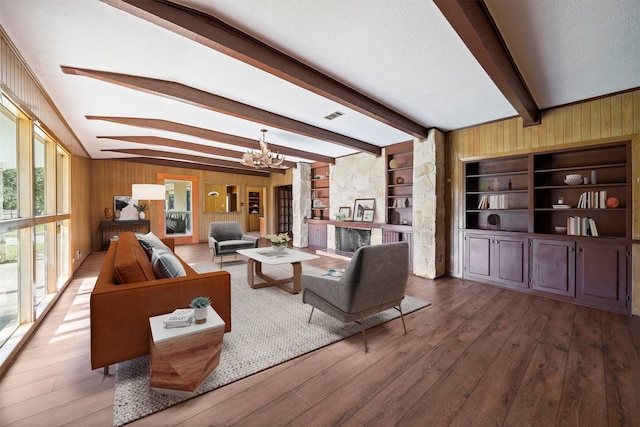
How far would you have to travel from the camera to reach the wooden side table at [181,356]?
65.3 inches

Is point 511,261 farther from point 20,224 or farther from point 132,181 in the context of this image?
point 132,181

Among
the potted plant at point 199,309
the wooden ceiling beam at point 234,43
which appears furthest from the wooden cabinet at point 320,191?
the potted plant at point 199,309

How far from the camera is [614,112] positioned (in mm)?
3238

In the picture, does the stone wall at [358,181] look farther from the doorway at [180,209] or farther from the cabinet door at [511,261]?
the doorway at [180,209]

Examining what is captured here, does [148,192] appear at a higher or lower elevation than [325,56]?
lower

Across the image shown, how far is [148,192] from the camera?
5371mm

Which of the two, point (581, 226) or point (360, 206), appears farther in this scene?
point (360, 206)

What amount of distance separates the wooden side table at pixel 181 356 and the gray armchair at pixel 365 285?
3.38ft

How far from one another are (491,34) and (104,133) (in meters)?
6.23

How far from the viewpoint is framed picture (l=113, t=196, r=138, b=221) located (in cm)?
767

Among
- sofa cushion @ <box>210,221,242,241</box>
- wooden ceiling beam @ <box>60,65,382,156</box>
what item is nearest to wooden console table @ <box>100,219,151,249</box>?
sofa cushion @ <box>210,221,242,241</box>

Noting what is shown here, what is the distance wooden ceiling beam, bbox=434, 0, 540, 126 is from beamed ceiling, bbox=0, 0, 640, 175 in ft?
0.04

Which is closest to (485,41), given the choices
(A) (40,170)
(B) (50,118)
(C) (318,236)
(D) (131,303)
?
(D) (131,303)

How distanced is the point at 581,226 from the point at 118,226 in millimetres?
9962
